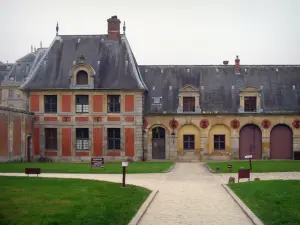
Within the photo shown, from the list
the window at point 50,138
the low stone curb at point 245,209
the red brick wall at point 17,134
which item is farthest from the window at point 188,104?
the low stone curb at point 245,209

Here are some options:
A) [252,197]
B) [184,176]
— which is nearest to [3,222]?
[252,197]

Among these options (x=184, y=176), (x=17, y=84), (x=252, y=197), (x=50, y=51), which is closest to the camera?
(x=252, y=197)

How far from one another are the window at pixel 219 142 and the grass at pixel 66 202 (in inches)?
834

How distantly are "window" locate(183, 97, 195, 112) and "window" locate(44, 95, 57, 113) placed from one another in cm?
1096

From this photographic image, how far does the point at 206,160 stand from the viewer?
40.3 meters

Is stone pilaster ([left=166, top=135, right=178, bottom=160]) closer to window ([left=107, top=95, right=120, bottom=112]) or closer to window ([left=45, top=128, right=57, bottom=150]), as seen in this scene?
window ([left=107, top=95, right=120, bottom=112])

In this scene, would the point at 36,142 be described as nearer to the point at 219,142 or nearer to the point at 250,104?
the point at 219,142

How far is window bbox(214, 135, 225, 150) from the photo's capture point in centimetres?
4061

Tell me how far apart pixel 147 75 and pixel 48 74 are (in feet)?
29.1

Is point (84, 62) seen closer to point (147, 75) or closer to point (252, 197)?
point (147, 75)

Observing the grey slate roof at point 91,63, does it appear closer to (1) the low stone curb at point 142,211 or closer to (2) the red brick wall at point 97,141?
(2) the red brick wall at point 97,141

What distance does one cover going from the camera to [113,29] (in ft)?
139

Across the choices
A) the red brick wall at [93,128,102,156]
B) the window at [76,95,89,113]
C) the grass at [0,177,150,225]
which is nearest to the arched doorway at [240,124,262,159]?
the red brick wall at [93,128,102,156]

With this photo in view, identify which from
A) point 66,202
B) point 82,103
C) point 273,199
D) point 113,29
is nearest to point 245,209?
point 273,199
